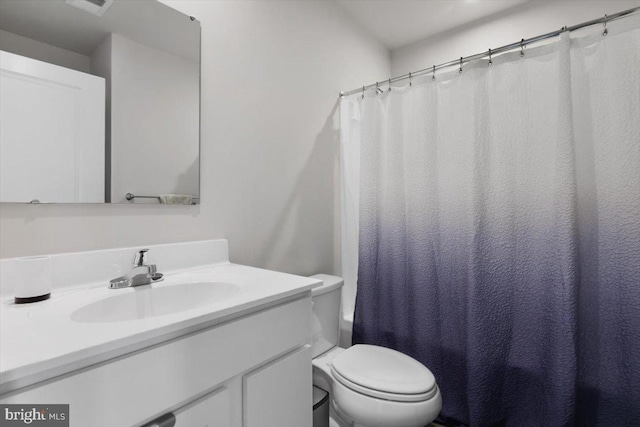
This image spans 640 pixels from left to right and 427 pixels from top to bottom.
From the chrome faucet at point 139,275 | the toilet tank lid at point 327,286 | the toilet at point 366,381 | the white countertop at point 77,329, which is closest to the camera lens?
the white countertop at point 77,329

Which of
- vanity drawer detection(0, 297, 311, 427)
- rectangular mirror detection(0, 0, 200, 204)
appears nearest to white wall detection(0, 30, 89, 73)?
rectangular mirror detection(0, 0, 200, 204)

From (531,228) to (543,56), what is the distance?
2.38 ft

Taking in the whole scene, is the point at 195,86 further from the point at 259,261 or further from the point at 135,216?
→ the point at 259,261

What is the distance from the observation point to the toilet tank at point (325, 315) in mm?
1486

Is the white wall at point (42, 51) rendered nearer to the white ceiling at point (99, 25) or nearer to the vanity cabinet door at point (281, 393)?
the white ceiling at point (99, 25)

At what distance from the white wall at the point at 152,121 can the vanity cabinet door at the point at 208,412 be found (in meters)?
0.75

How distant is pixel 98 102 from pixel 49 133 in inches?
7.1

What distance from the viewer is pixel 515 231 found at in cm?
135

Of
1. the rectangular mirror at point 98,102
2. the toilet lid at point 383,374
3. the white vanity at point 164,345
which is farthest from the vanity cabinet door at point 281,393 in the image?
the rectangular mirror at point 98,102

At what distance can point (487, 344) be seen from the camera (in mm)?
1390

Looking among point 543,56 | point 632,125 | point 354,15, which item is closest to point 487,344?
point 632,125

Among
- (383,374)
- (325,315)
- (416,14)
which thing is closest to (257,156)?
(325,315)

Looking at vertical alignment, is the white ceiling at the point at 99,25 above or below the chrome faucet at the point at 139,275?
above

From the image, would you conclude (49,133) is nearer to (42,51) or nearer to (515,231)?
(42,51)
